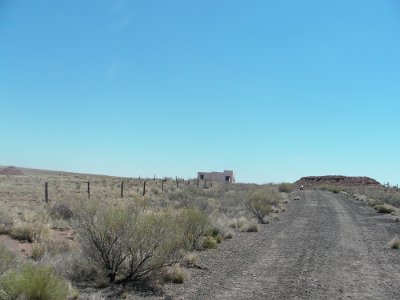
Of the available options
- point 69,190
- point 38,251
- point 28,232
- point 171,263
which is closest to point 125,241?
point 171,263

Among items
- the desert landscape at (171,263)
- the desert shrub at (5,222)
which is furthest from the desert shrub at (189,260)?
the desert shrub at (5,222)

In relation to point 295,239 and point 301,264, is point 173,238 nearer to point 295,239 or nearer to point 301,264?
point 301,264

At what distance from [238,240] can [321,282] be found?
8.13 metres

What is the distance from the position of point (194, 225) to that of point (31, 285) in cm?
912

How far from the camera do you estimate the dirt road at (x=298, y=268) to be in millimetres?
10617

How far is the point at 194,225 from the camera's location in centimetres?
1647

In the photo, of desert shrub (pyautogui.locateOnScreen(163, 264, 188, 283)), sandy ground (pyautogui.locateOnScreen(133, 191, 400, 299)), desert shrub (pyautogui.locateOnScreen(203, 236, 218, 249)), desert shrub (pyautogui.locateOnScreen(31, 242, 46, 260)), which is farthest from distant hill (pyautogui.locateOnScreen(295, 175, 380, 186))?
desert shrub (pyautogui.locateOnScreen(163, 264, 188, 283))

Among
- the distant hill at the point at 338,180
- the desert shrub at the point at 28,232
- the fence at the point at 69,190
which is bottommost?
the desert shrub at the point at 28,232

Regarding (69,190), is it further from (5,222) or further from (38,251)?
(38,251)

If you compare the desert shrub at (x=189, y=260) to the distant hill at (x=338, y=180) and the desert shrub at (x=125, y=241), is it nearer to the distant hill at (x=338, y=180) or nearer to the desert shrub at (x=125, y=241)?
the desert shrub at (x=125, y=241)

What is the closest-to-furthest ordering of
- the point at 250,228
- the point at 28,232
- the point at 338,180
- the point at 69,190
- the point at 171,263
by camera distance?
the point at 171,263
the point at 28,232
the point at 250,228
the point at 69,190
the point at 338,180

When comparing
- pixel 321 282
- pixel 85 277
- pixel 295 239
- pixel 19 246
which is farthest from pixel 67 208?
pixel 321 282

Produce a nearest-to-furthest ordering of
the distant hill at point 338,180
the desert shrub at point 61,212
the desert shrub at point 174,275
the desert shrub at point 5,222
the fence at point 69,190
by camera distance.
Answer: the desert shrub at point 174,275
the desert shrub at point 5,222
the desert shrub at point 61,212
the fence at point 69,190
the distant hill at point 338,180

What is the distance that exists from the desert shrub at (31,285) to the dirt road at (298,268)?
2.88 metres
